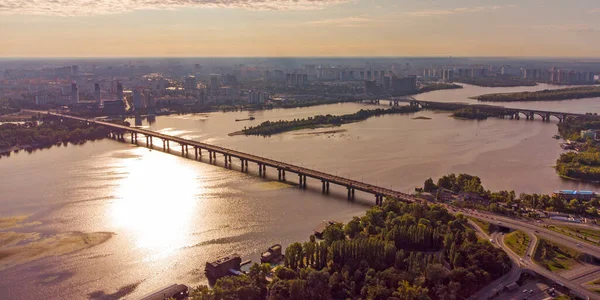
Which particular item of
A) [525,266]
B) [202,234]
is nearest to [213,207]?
[202,234]

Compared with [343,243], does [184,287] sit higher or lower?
lower

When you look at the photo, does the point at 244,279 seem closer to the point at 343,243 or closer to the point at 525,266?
the point at 343,243

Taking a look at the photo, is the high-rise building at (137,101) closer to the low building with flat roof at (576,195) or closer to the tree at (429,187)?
the tree at (429,187)

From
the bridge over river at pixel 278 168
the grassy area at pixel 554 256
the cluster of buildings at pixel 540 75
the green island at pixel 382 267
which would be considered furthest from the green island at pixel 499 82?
the green island at pixel 382 267

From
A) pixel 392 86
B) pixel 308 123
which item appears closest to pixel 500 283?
pixel 308 123

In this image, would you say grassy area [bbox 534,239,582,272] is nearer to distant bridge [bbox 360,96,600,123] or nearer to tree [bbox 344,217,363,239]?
tree [bbox 344,217,363,239]

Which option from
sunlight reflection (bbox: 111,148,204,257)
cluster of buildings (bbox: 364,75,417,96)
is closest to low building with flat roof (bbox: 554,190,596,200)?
sunlight reflection (bbox: 111,148,204,257)
